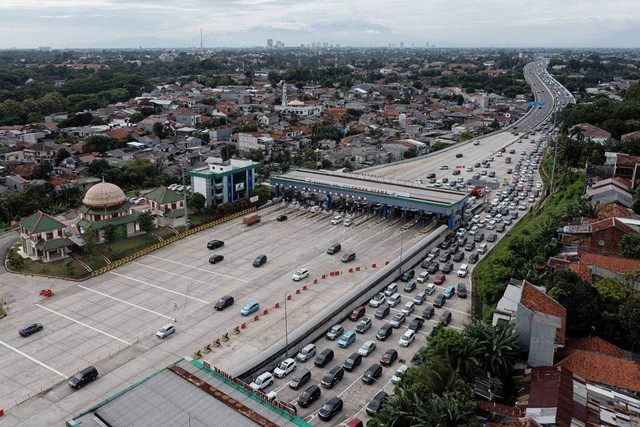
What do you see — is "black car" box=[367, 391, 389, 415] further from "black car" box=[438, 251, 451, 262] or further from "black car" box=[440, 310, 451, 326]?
"black car" box=[438, 251, 451, 262]

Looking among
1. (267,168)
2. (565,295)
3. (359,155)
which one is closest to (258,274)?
(565,295)

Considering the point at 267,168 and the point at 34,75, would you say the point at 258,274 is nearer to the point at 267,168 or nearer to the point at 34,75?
the point at 267,168

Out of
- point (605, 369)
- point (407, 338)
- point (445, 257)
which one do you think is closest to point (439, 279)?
point (445, 257)

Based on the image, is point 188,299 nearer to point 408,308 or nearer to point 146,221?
point 146,221

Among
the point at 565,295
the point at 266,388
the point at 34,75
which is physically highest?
the point at 34,75

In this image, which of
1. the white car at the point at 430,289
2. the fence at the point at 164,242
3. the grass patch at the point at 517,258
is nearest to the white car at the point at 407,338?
the grass patch at the point at 517,258

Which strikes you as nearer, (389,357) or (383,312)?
(389,357)

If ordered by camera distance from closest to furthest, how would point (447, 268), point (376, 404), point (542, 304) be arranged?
point (376, 404) → point (542, 304) → point (447, 268)
